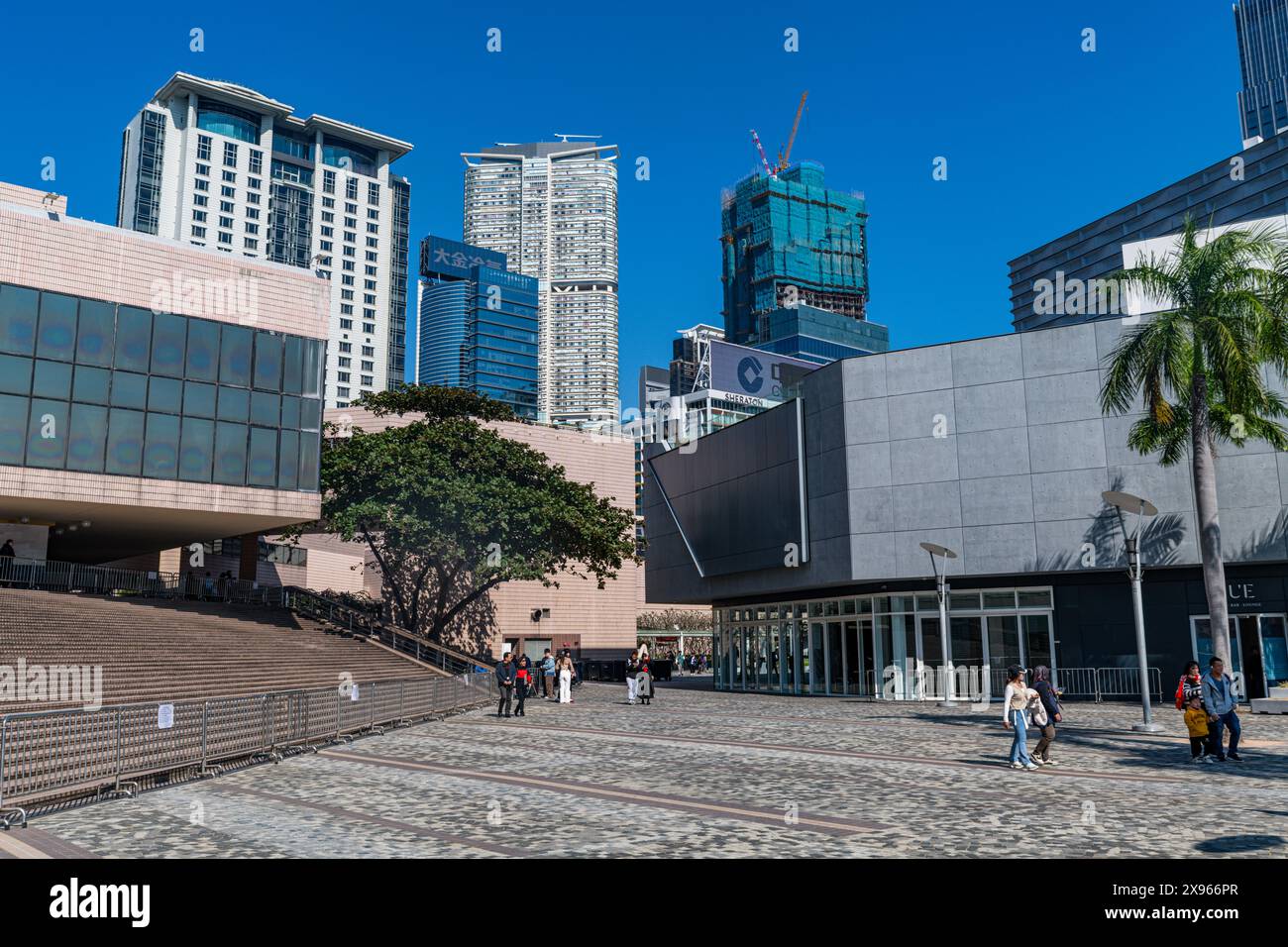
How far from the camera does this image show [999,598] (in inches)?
1342

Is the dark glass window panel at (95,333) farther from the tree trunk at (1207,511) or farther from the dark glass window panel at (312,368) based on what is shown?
the tree trunk at (1207,511)

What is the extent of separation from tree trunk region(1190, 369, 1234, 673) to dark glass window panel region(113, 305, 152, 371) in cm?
3313

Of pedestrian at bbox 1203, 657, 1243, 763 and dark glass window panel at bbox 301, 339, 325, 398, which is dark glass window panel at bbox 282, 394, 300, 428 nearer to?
dark glass window panel at bbox 301, 339, 325, 398

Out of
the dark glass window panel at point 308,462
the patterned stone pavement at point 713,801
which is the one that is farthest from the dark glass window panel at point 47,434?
the patterned stone pavement at point 713,801

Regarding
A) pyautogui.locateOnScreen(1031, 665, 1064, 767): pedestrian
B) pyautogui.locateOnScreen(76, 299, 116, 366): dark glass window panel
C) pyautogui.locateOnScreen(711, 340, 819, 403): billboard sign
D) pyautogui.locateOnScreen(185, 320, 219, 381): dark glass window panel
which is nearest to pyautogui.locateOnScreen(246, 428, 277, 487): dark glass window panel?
pyautogui.locateOnScreen(185, 320, 219, 381): dark glass window panel

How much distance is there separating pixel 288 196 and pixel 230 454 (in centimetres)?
13817

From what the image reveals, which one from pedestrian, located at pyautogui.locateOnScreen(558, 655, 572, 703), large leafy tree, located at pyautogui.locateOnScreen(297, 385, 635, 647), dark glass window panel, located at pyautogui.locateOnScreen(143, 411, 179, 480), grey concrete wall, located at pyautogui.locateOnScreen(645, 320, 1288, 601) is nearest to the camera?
grey concrete wall, located at pyautogui.locateOnScreen(645, 320, 1288, 601)

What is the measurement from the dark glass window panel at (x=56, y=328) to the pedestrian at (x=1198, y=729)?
34.6 m

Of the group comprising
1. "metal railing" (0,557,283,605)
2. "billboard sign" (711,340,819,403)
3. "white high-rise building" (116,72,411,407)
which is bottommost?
"metal railing" (0,557,283,605)

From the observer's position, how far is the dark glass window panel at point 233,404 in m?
38.4

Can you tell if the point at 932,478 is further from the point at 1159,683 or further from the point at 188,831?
the point at 188,831

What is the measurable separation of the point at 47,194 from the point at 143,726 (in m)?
33.5

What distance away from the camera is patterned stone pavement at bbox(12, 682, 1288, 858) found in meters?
9.27

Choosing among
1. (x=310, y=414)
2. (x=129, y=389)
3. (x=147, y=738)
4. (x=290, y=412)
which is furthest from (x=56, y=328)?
(x=147, y=738)
